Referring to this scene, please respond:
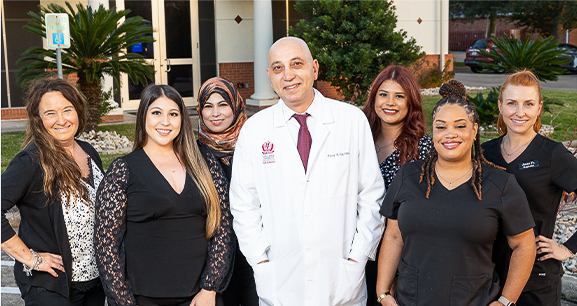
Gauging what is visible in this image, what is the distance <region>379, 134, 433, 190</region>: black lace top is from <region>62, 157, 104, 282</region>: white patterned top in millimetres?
1755

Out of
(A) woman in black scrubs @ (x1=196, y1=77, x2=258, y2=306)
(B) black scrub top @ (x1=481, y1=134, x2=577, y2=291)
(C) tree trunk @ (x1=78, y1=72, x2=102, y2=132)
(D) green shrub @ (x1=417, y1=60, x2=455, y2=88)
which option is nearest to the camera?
(B) black scrub top @ (x1=481, y1=134, x2=577, y2=291)

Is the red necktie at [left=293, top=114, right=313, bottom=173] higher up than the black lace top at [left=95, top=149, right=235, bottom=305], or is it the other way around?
the red necktie at [left=293, top=114, right=313, bottom=173]

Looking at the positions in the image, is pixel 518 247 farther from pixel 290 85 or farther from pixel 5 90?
pixel 5 90

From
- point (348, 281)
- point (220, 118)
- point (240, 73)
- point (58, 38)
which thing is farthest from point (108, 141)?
point (348, 281)

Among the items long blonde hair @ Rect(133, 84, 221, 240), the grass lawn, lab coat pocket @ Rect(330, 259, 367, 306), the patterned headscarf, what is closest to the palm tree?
the grass lawn

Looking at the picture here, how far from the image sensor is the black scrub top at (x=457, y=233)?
250cm

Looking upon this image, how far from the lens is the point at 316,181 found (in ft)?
9.54

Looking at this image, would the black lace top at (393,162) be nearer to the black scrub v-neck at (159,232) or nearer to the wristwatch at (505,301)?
the wristwatch at (505,301)

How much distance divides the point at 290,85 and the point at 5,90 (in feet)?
41.9

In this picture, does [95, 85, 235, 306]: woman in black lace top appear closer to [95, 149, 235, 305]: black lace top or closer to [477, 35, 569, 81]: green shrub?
[95, 149, 235, 305]: black lace top

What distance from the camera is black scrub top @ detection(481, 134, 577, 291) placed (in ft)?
9.36

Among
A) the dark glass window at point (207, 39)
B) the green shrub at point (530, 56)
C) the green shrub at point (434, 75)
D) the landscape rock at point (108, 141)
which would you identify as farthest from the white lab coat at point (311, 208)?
the green shrub at point (434, 75)

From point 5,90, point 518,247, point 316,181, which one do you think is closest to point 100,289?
point 316,181

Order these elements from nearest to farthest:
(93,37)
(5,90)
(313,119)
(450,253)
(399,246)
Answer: (450,253) → (399,246) → (313,119) → (93,37) → (5,90)
